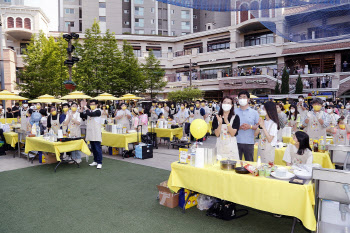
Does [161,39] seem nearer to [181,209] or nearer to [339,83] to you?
[339,83]

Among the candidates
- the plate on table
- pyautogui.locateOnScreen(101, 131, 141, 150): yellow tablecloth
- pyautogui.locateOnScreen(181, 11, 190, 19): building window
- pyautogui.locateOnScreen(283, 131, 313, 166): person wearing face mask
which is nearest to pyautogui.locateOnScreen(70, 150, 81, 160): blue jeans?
pyautogui.locateOnScreen(101, 131, 141, 150): yellow tablecloth

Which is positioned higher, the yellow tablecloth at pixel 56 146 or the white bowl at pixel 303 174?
the white bowl at pixel 303 174

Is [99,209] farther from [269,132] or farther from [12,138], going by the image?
[12,138]

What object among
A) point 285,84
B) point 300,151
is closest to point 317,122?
point 300,151

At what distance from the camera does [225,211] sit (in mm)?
4523

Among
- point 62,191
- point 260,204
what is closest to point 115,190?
point 62,191

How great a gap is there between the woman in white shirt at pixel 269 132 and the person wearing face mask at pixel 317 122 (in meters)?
2.19

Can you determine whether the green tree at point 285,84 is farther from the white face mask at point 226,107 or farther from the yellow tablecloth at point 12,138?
the white face mask at point 226,107

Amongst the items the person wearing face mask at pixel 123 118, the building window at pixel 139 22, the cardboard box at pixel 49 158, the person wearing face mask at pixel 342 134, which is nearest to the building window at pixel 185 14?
the building window at pixel 139 22

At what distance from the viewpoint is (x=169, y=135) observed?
1138 cm

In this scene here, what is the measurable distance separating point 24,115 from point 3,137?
1.36m

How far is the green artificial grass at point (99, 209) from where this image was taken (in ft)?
14.2

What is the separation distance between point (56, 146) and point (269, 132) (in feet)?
18.9

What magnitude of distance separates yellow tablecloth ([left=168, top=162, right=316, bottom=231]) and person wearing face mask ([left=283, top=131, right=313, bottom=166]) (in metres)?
1.24
